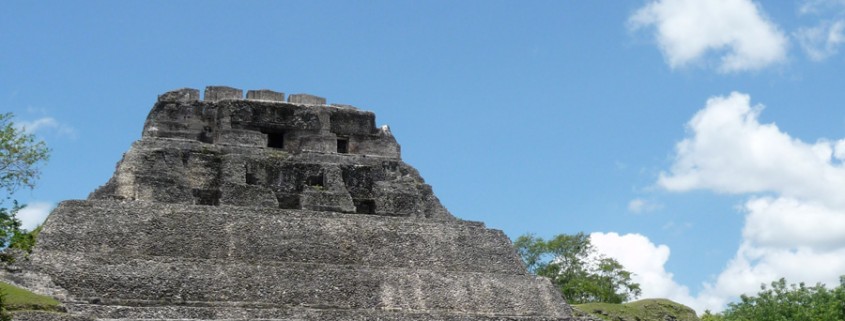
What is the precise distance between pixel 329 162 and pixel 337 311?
877 centimetres

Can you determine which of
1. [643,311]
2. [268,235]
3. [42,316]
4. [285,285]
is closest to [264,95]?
[268,235]

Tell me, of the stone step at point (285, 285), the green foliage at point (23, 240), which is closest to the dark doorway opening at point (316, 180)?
the stone step at point (285, 285)

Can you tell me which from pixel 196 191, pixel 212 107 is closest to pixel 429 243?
pixel 196 191

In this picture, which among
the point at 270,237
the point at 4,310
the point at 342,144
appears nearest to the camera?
the point at 4,310

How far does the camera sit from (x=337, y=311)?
18500 mm

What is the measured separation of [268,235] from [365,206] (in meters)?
5.26

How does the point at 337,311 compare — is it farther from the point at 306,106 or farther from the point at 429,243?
the point at 306,106

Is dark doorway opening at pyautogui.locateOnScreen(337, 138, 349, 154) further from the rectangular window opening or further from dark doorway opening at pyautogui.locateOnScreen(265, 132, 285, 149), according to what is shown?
the rectangular window opening

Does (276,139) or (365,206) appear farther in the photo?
(276,139)

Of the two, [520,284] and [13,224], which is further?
[13,224]

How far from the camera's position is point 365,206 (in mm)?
25906

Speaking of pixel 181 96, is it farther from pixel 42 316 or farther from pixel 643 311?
pixel 643 311

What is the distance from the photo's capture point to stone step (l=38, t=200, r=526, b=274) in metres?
19.7

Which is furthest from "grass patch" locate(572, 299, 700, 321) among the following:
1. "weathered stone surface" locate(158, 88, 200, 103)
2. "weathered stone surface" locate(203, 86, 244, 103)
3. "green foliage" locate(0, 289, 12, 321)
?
"green foliage" locate(0, 289, 12, 321)
